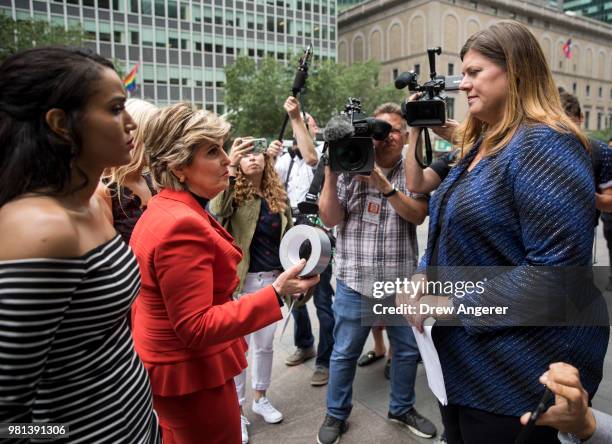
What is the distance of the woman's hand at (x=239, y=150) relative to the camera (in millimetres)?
2857

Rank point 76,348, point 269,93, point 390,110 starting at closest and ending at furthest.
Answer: point 76,348
point 390,110
point 269,93

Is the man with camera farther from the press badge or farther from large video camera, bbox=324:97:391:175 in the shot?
large video camera, bbox=324:97:391:175

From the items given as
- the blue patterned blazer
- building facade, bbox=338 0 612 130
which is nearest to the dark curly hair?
the blue patterned blazer

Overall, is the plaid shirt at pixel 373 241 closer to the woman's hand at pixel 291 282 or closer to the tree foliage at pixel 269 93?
the woman's hand at pixel 291 282

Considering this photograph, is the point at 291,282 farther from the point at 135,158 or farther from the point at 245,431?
the point at 245,431

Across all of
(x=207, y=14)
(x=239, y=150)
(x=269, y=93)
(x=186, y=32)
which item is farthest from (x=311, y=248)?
(x=207, y=14)

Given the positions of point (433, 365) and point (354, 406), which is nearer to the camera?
point (433, 365)

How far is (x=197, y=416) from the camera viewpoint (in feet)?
5.52

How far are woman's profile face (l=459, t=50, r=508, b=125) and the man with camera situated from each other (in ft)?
3.61

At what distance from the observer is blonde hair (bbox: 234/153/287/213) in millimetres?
2988

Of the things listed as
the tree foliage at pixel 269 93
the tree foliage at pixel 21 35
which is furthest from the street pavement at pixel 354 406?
the tree foliage at pixel 269 93

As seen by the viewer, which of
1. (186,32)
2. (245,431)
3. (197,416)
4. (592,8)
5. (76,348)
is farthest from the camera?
(592,8)

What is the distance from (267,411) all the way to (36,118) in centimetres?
→ 247

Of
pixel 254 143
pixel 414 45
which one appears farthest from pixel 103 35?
pixel 254 143
